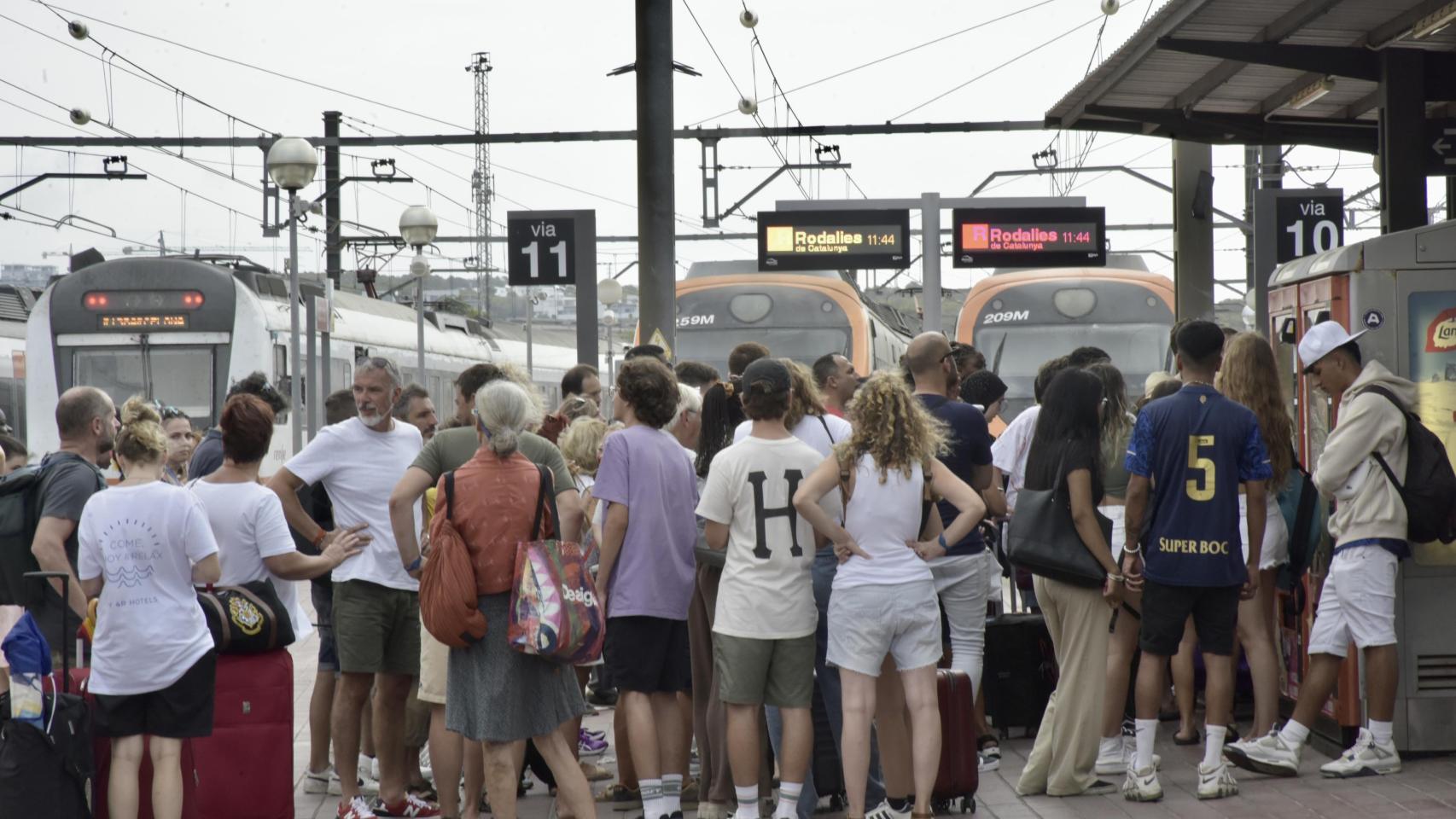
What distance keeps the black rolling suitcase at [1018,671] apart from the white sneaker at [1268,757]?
3.85 feet

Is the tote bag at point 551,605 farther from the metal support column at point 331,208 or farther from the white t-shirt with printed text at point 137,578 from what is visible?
the metal support column at point 331,208

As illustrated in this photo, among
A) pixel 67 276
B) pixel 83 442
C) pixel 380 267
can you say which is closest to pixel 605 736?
pixel 83 442

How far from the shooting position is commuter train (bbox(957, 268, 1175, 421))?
63.9ft

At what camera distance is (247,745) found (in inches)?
229

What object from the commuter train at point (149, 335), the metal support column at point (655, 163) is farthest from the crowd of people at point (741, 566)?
the commuter train at point (149, 335)

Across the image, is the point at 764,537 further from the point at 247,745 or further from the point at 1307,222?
the point at 1307,222

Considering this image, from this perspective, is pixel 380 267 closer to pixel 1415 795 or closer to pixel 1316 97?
pixel 1316 97

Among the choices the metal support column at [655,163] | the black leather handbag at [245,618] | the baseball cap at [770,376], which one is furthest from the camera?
the metal support column at [655,163]

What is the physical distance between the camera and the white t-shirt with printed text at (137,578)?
5.39m

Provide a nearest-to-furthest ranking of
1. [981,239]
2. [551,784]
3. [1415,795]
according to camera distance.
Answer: [1415,795], [551,784], [981,239]

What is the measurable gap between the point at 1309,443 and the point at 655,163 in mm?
5624

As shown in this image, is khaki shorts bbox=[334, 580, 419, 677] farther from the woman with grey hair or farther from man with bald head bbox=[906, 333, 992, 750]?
man with bald head bbox=[906, 333, 992, 750]

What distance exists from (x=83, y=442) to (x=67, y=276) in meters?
14.0

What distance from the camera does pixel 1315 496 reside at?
7.03 meters
